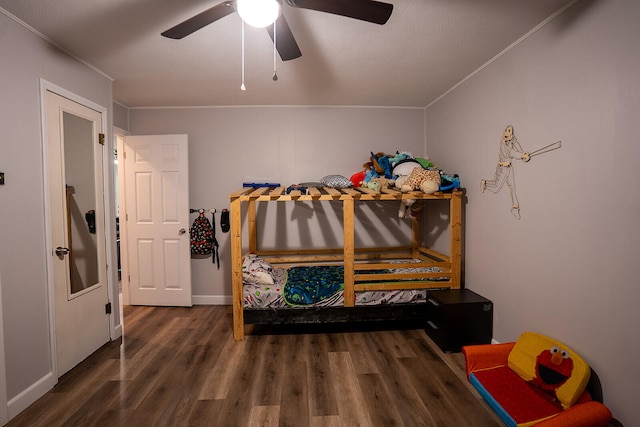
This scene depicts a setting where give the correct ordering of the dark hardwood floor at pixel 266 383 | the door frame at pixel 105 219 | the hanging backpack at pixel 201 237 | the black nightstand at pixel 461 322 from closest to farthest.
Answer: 1. the dark hardwood floor at pixel 266 383
2. the door frame at pixel 105 219
3. the black nightstand at pixel 461 322
4. the hanging backpack at pixel 201 237

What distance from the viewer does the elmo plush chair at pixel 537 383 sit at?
162 centimetres

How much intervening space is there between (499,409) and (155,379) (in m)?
2.30

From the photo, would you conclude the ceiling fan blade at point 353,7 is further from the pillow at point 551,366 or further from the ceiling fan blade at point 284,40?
the pillow at point 551,366

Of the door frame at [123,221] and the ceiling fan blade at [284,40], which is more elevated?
the ceiling fan blade at [284,40]

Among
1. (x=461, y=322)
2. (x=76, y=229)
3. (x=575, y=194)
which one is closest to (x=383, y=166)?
(x=461, y=322)

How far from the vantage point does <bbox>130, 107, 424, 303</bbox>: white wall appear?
13.2 ft

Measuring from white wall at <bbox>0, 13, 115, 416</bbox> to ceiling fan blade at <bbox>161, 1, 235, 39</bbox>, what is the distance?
1153 mm

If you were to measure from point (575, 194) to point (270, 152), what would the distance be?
3100 millimetres

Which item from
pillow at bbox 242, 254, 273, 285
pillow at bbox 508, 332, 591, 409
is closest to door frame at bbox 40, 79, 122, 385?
pillow at bbox 242, 254, 273, 285

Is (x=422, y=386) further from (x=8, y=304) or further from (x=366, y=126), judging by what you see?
(x=366, y=126)

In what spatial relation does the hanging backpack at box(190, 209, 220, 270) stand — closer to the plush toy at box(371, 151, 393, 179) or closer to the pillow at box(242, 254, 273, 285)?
the pillow at box(242, 254, 273, 285)

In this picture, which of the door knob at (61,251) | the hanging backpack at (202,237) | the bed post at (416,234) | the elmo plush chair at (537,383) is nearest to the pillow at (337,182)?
the bed post at (416,234)

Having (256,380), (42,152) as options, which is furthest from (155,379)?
(42,152)

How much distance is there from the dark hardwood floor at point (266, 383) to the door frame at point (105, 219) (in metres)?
0.22
